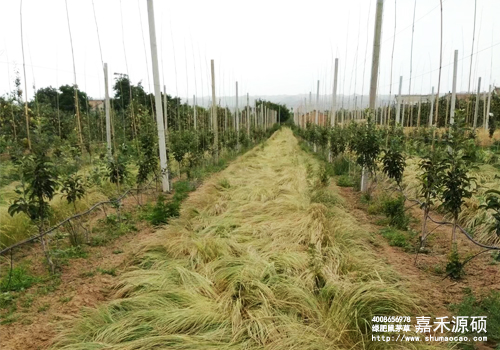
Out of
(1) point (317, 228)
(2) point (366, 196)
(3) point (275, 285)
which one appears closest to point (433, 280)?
(1) point (317, 228)

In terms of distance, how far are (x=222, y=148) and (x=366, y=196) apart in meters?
7.94

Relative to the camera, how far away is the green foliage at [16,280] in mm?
3080

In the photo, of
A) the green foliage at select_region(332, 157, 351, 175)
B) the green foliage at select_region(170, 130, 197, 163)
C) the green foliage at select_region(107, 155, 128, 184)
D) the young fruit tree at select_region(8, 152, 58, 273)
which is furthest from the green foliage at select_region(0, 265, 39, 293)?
the green foliage at select_region(332, 157, 351, 175)

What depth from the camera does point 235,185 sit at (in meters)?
7.11

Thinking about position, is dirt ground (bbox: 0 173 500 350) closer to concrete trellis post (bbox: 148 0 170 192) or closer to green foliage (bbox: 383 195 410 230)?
green foliage (bbox: 383 195 410 230)

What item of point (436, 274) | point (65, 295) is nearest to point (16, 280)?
point (65, 295)

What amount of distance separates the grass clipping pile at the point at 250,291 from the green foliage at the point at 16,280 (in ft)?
2.82

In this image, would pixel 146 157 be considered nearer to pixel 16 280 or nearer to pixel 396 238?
pixel 16 280

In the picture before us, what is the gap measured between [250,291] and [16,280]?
2.19 metres

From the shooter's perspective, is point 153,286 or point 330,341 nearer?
point 330,341

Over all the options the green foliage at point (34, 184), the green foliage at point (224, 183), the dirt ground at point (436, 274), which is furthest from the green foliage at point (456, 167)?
the green foliage at point (224, 183)

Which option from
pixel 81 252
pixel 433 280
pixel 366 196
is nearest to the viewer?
pixel 433 280

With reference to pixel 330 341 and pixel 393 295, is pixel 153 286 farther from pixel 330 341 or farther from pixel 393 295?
pixel 393 295

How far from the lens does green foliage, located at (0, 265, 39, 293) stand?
3.08 meters
